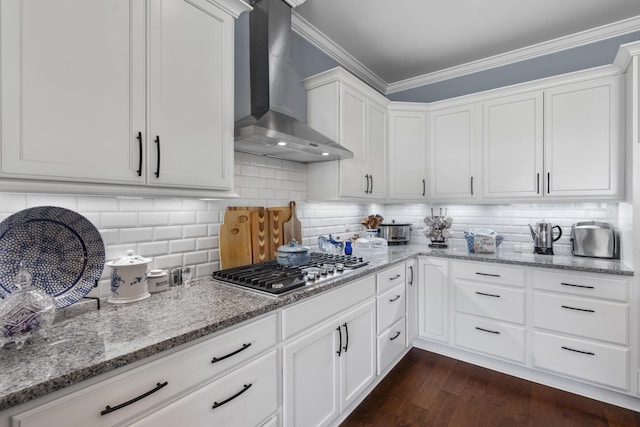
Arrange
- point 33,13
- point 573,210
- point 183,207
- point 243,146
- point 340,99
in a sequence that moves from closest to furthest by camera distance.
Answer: point 33,13
point 183,207
point 243,146
point 340,99
point 573,210

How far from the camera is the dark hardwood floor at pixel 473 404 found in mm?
1951

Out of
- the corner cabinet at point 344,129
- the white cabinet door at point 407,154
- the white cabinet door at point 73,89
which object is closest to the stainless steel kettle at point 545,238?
the white cabinet door at point 407,154

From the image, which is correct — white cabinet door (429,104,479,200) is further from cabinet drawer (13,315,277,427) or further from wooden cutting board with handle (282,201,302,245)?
cabinet drawer (13,315,277,427)

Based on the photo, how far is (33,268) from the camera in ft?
3.88

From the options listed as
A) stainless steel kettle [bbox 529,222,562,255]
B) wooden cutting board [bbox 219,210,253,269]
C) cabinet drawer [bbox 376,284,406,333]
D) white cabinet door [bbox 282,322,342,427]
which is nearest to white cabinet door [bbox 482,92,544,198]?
stainless steel kettle [bbox 529,222,562,255]

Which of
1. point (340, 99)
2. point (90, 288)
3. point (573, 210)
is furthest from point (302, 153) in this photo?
point (573, 210)

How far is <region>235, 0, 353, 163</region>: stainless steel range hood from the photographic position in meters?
1.97

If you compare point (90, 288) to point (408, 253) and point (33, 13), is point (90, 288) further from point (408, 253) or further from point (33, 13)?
point (408, 253)

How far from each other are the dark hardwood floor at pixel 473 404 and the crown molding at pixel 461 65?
294 centimetres

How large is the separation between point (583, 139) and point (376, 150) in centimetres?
168

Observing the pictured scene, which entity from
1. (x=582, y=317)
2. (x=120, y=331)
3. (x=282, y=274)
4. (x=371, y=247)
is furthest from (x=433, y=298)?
(x=120, y=331)

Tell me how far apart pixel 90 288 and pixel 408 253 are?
2.29 metres

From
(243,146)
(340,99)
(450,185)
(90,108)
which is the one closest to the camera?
(90,108)

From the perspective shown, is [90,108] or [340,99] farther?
[340,99]
